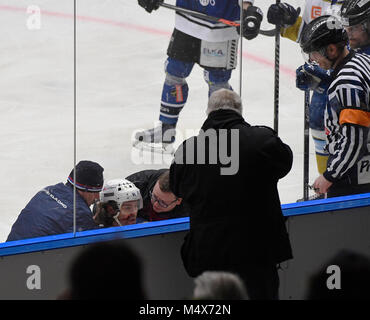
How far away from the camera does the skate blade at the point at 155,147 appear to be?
354 centimetres

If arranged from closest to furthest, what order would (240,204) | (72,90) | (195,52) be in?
(240,204) < (72,90) < (195,52)

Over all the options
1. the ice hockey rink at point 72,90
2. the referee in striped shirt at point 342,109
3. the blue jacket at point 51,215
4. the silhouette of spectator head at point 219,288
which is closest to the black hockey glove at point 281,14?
the referee in striped shirt at point 342,109

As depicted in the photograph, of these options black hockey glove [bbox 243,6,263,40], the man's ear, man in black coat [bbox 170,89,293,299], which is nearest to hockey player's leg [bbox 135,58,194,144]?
black hockey glove [bbox 243,6,263,40]

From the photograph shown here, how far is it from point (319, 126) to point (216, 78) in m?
0.54

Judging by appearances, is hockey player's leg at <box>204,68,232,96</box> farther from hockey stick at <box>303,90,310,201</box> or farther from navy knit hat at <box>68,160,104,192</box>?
navy knit hat at <box>68,160,104,192</box>

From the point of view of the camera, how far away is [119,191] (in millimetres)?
3584

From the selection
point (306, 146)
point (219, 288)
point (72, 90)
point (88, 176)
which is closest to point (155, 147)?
point (88, 176)

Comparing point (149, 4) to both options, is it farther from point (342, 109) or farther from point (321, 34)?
point (342, 109)

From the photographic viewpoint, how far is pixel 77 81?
3445mm

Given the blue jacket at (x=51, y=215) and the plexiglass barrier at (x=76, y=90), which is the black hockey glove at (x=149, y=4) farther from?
the blue jacket at (x=51, y=215)

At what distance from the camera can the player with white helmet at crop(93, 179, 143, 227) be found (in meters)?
3.57

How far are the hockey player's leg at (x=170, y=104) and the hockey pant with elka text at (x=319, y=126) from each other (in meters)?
0.60
